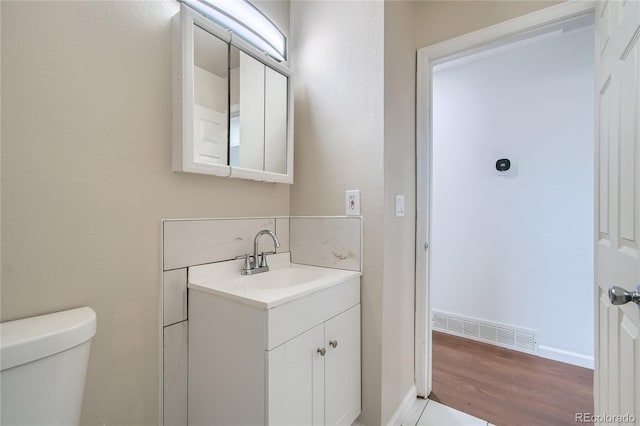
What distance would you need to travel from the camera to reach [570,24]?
1289mm

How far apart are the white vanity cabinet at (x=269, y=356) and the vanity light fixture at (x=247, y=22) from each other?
3.59ft

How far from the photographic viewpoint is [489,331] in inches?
90.8

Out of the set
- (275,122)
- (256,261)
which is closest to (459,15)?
(275,122)

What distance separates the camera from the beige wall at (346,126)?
132 centimetres

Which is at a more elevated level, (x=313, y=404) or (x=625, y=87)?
(x=625, y=87)

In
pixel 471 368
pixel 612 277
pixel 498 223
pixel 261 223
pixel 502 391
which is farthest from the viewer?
pixel 498 223

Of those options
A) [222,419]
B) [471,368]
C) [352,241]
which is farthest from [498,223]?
[222,419]

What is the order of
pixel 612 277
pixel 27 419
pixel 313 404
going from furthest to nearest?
pixel 313 404 → pixel 612 277 → pixel 27 419

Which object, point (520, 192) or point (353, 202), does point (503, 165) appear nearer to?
point (520, 192)

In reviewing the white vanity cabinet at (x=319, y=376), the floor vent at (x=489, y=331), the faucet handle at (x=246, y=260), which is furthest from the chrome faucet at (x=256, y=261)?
the floor vent at (x=489, y=331)

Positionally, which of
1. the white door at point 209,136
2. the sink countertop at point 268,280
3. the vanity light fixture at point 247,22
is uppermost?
the vanity light fixture at point 247,22

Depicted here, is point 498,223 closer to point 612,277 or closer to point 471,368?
point 471,368

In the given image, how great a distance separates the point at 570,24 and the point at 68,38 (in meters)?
1.97

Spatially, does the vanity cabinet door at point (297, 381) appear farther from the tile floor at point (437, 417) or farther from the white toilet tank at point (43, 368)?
the tile floor at point (437, 417)
